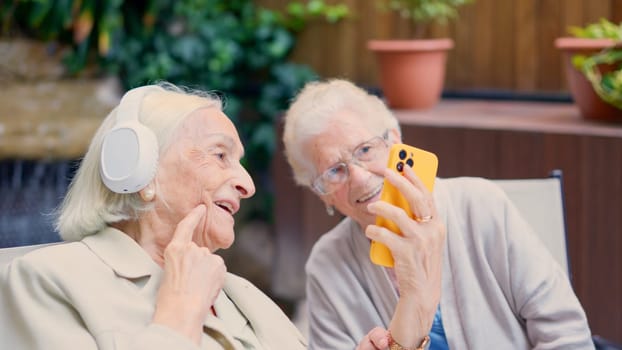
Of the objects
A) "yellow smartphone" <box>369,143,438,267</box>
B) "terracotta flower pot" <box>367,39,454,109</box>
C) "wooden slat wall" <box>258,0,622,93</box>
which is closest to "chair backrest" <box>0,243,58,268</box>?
"yellow smartphone" <box>369,143,438,267</box>

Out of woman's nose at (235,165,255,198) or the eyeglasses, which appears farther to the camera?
the eyeglasses

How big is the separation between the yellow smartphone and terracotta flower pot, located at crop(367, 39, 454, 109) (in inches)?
84.9

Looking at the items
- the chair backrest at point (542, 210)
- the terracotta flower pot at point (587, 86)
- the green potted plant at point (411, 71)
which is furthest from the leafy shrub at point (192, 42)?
the chair backrest at point (542, 210)

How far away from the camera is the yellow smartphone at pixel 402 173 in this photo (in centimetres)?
164

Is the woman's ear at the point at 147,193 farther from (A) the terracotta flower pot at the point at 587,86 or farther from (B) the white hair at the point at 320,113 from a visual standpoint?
(A) the terracotta flower pot at the point at 587,86

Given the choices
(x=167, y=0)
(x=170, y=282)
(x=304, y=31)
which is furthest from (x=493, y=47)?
(x=170, y=282)

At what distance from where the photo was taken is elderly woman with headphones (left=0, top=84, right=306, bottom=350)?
4.62ft

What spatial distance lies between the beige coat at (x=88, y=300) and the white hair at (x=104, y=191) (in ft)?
0.10

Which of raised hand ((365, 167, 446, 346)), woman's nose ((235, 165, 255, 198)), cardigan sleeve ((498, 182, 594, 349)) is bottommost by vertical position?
cardigan sleeve ((498, 182, 594, 349))

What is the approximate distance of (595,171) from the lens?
9.91ft

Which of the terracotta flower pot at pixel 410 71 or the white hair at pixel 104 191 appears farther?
the terracotta flower pot at pixel 410 71

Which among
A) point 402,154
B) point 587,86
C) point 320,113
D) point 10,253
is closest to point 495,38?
point 587,86

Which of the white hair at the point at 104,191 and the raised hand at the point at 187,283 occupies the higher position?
the white hair at the point at 104,191

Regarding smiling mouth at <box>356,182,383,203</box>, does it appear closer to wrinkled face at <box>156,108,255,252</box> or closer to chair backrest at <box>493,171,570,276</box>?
wrinkled face at <box>156,108,255,252</box>
